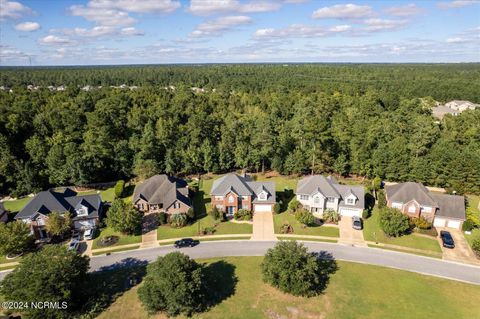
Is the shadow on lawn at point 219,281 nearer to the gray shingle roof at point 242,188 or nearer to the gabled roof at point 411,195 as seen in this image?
the gray shingle roof at point 242,188

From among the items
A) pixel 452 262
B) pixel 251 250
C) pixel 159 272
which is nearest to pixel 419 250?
pixel 452 262

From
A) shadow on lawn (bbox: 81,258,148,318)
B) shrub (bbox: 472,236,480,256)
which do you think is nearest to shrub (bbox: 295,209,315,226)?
shrub (bbox: 472,236,480,256)

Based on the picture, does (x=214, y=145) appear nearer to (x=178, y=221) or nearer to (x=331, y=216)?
(x=178, y=221)

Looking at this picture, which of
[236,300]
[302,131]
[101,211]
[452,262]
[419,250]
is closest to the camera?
[236,300]

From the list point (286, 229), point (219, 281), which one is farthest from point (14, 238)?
point (286, 229)

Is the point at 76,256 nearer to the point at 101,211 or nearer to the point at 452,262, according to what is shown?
the point at 101,211

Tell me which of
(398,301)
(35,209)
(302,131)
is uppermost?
(302,131)

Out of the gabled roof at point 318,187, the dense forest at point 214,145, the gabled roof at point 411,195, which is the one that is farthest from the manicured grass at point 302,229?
the dense forest at point 214,145
